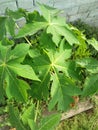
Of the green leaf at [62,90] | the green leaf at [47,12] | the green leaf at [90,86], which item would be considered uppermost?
the green leaf at [47,12]

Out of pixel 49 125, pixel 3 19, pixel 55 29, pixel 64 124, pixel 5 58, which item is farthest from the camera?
pixel 64 124

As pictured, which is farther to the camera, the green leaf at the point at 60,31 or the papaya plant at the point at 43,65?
the green leaf at the point at 60,31

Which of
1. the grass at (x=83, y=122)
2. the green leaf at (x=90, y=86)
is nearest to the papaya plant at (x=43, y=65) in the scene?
the green leaf at (x=90, y=86)

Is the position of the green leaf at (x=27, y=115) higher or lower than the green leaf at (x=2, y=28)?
lower

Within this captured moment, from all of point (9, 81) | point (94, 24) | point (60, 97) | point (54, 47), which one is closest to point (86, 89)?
point (60, 97)

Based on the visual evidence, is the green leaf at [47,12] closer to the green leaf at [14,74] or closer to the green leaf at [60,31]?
the green leaf at [60,31]

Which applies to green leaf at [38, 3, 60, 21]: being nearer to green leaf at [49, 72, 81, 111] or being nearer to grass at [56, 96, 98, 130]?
green leaf at [49, 72, 81, 111]

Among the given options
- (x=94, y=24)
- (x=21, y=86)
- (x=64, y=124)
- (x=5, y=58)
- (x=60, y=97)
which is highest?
(x=5, y=58)

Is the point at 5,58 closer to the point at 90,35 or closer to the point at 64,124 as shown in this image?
the point at 64,124
